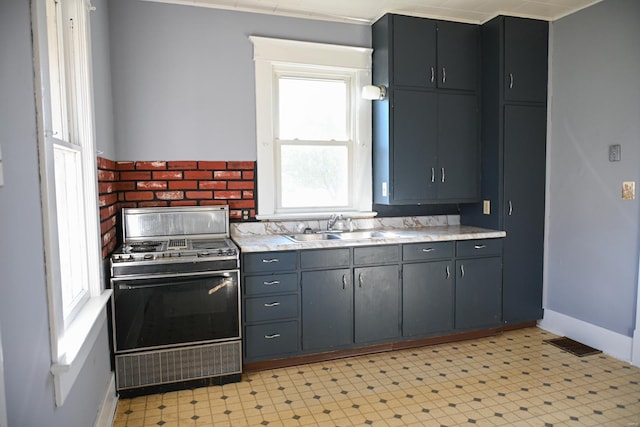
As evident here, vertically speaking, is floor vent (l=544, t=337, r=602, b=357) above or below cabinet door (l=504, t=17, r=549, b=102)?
below

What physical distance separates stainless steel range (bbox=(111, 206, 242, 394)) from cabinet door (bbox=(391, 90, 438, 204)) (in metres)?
1.51

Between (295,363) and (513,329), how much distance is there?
201cm

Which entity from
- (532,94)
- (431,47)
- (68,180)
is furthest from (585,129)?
(68,180)

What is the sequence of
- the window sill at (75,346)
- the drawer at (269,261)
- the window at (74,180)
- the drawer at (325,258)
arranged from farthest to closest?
the drawer at (325,258) → the drawer at (269,261) → the window at (74,180) → the window sill at (75,346)

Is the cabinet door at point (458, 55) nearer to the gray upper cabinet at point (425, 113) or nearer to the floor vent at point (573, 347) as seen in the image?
the gray upper cabinet at point (425, 113)

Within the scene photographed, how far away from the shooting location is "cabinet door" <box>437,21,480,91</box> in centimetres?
380

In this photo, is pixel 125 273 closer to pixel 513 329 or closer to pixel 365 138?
pixel 365 138

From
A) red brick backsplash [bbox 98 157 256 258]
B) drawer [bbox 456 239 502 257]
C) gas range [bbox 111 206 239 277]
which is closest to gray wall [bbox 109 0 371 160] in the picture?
red brick backsplash [bbox 98 157 256 258]

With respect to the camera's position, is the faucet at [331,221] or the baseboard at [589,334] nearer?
the baseboard at [589,334]

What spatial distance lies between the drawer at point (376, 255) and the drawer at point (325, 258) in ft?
0.29

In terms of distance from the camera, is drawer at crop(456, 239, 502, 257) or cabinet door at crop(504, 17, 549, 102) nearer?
drawer at crop(456, 239, 502, 257)

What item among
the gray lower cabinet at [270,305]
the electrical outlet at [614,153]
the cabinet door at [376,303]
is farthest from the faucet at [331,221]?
the electrical outlet at [614,153]

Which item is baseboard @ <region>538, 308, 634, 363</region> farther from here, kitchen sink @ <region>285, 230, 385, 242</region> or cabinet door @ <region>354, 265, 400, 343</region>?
kitchen sink @ <region>285, 230, 385, 242</region>

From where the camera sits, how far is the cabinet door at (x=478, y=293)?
3.67 m
